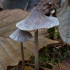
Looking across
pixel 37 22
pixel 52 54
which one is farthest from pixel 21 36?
pixel 52 54

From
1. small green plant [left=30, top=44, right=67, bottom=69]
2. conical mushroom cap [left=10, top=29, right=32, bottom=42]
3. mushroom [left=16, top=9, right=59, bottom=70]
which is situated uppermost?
mushroom [left=16, top=9, right=59, bottom=70]

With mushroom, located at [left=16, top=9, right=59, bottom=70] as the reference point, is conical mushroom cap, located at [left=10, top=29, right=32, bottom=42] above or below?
below

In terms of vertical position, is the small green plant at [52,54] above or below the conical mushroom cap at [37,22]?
below

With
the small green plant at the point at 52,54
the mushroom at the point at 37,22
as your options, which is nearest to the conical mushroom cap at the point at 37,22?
the mushroom at the point at 37,22

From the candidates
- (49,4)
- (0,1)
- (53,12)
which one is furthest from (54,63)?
(0,1)

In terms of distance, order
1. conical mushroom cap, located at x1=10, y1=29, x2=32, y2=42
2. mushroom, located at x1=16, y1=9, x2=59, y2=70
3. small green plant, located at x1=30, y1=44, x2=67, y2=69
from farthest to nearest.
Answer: small green plant, located at x1=30, y1=44, x2=67, y2=69 → conical mushroom cap, located at x1=10, y1=29, x2=32, y2=42 → mushroom, located at x1=16, y1=9, x2=59, y2=70

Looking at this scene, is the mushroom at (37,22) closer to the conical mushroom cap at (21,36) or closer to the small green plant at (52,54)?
the conical mushroom cap at (21,36)

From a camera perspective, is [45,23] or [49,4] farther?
[49,4]

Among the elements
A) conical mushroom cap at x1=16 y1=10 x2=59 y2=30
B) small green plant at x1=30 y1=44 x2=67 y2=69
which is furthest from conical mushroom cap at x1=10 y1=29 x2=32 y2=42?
small green plant at x1=30 y1=44 x2=67 y2=69

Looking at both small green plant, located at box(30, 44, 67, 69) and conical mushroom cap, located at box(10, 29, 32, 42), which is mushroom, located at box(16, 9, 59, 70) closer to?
conical mushroom cap, located at box(10, 29, 32, 42)

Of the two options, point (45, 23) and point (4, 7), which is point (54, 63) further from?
point (4, 7)

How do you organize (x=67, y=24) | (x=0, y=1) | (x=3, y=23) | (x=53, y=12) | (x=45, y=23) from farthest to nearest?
(x=0, y=1)
(x=53, y=12)
(x=3, y=23)
(x=67, y=24)
(x=45, y=23)
